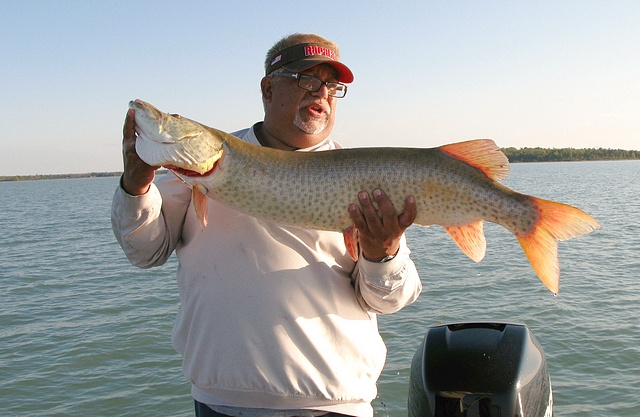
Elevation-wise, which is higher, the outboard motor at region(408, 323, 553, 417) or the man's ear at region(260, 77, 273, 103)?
the man's ear at region(260, 77, 273, 103)

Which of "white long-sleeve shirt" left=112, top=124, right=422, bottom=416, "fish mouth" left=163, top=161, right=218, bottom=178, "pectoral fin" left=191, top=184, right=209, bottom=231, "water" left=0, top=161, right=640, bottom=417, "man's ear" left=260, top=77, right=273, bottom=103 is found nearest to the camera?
"white long-sleeve shirt" left=112, top=124, right=422, bottom=416

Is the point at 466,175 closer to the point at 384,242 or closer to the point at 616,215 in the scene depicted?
the point at 384,242

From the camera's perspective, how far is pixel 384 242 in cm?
277

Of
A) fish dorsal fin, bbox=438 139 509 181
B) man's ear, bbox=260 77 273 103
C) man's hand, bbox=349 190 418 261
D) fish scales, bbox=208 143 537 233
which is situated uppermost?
man's ear, bbox=260 77 273 103

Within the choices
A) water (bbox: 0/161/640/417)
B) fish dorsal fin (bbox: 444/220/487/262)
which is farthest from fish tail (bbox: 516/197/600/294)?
water (bbox: 0/161/640/417)

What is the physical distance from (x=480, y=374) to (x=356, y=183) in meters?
1.36

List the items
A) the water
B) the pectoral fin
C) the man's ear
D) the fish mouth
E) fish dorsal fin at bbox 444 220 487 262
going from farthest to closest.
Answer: the water < the man's ear < fish dorsal fin at bbox 444 220 487 262 < the fish mouth < the pectoral fin

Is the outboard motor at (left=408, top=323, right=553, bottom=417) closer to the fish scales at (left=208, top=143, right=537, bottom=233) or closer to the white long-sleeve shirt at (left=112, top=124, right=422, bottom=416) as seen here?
the white long-sleeve shirt at (left=112, top=124, right=422, bottom=416)

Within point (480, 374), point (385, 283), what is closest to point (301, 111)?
point (385, 283)

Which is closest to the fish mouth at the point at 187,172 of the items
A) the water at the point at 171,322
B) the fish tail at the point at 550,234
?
the fish tail at the point at 550,234

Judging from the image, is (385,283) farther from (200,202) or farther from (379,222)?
(200,202)

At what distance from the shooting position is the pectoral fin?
2.71 meters

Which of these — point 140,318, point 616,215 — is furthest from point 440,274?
point 616,215

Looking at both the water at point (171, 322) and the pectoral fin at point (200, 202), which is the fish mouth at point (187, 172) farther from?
the water at point (171, 322)
